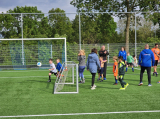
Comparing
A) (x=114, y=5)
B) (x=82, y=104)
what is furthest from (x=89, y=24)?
(x=82, y=104)

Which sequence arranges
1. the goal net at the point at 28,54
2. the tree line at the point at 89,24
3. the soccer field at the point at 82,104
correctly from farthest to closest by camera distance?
the tree line at the point at 89,24 < the goal net at the point at 28,54 < the soccer field at the point at 82,104

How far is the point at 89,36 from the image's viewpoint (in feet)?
138

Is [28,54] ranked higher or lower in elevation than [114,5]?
lower

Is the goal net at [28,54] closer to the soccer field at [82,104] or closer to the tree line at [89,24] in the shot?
the tree line at [89,24]

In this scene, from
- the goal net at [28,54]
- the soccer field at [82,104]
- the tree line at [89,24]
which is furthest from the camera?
the tree line at [89,24]

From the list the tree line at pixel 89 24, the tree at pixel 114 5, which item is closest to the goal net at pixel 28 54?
the tree line at pixel 89 24

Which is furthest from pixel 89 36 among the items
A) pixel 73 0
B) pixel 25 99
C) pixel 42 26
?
pixel 25 99

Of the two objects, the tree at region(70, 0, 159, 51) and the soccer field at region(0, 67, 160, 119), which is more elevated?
the tree at region(70, 0, 159, 51)

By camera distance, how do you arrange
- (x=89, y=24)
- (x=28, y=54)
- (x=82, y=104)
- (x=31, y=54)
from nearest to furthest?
1. (x=82, y=104)
2. (x=28, y=54)
3. (x=31, y=54)
4. (x=89, y=24)

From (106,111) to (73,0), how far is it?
2401cm

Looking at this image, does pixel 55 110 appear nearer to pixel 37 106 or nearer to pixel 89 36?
pixel 37 106

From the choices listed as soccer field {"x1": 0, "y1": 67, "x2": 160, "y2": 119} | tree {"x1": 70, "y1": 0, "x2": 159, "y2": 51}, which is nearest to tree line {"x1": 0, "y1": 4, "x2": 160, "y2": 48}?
tree {"x1": 70, "y1": 0, "x2": 159, "y2": 51}

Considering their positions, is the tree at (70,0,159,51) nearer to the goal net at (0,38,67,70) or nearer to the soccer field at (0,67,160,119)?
the goal net at (0,38,67,70)

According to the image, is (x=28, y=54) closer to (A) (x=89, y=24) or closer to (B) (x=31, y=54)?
(B) (x=31, y=54)
